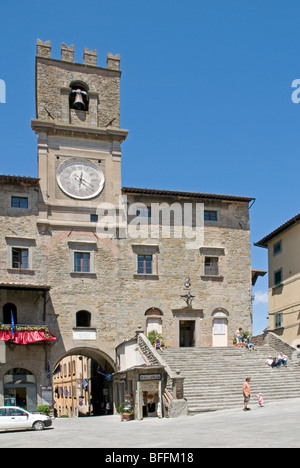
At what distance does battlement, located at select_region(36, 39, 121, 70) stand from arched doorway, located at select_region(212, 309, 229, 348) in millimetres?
18001

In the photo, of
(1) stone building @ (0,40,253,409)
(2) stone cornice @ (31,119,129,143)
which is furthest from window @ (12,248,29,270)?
(2) stone cornice @ (31,119,129,143)

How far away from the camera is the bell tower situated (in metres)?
37.8

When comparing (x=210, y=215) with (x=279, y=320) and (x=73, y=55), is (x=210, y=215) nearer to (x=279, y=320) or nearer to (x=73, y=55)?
(x=279, y=320)

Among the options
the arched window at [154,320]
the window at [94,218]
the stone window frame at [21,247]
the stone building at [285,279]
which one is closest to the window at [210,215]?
the stone building at [285,279]

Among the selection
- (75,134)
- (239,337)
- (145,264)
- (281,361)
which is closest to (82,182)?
(75,134)

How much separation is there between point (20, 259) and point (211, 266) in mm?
12298

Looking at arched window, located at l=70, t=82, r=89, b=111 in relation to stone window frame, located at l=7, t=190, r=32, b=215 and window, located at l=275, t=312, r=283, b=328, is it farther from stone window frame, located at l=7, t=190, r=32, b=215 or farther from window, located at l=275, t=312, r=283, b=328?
window, located at l=275, t=312, r=283, b=328

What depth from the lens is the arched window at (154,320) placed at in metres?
37.7

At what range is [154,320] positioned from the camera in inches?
1491

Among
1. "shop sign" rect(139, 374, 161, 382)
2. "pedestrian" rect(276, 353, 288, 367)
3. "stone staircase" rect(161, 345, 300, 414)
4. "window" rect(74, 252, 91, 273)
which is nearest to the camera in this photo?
"shop sign" rect(139, 374, 161, 382)

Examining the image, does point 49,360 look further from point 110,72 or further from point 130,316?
point 110,72

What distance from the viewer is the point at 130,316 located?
37375 millimetres

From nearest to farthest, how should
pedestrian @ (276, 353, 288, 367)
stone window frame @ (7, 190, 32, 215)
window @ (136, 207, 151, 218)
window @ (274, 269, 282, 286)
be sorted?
pedestrian @ (276, 353, 288, 367)
stone window frame @ (7, 190, 32, 215)
window @ (136, 207, 151, 218)
window @ (274, 269, 282, 286)
